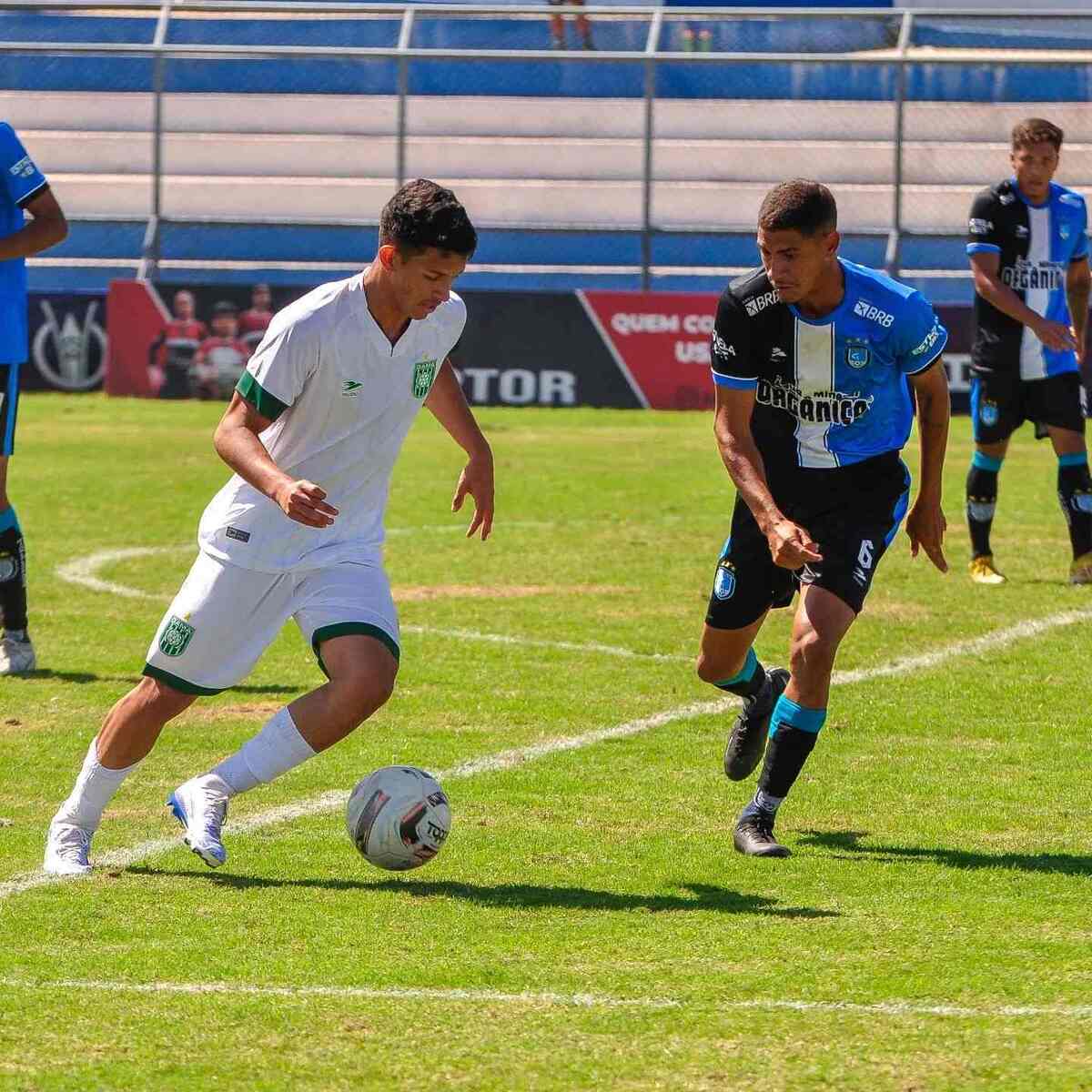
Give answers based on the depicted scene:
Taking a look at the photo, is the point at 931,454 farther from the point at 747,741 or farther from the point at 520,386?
the point at 520,386

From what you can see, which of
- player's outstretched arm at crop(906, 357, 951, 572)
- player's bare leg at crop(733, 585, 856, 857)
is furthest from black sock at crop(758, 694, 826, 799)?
player's outstretched arm at crop(906, 357, 951, 572)

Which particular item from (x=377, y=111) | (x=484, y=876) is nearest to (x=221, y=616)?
(x=484, y=876)

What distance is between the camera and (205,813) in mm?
5664

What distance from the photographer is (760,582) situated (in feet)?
21.5

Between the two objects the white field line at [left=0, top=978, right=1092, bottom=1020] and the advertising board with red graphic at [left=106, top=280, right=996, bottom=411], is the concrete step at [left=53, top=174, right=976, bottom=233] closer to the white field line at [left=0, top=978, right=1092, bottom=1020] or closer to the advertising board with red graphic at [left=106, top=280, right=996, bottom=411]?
the advertising board with red graphic at [left=106, top=280, right=996, bottom=411]

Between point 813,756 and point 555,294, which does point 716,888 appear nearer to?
point 813,756

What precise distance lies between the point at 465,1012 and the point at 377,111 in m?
25.8

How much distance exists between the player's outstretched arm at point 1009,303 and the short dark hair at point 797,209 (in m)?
5.47

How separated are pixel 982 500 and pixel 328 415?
6612 millimetres

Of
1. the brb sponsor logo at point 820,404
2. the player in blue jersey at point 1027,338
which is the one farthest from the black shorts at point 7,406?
the player in blue jersey at point 1027,338

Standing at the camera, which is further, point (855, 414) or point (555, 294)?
point (555, 294)

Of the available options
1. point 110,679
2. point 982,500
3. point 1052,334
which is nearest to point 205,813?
point 110,679

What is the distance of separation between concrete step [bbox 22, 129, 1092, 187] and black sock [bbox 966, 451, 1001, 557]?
53.4 ft

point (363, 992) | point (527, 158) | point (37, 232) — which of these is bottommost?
point (363, 992)
